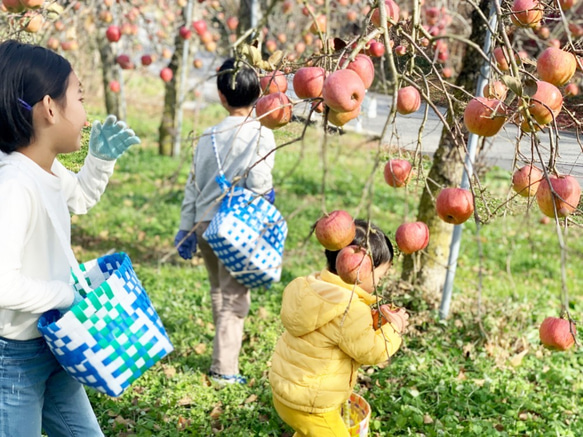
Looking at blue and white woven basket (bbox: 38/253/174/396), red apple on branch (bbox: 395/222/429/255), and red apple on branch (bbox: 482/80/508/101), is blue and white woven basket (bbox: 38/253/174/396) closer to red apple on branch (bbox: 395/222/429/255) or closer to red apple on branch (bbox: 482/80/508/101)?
red apple on branch (bbox: 395/222/429/255)

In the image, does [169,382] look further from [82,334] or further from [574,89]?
[574,89]

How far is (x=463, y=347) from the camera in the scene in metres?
3.50

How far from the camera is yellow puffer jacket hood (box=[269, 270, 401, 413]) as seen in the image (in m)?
2.08

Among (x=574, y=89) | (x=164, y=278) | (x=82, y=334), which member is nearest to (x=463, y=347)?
(x=574, y=89)

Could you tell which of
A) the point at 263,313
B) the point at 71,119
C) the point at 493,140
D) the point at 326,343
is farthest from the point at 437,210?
the point at 263,313

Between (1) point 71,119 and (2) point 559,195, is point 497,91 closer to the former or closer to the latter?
(2) point 559,195

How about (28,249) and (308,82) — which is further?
(28,249)

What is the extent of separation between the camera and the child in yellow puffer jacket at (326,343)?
2.08 meters

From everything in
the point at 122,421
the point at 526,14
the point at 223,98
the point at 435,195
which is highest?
the point at 526,14

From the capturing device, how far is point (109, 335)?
1655mm

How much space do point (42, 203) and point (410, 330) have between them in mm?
2415

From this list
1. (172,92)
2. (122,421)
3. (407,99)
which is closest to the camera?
(407,99)

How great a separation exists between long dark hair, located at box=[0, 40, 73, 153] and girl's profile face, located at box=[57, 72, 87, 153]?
0.09ft

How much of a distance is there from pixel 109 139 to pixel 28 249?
505 millimetres
